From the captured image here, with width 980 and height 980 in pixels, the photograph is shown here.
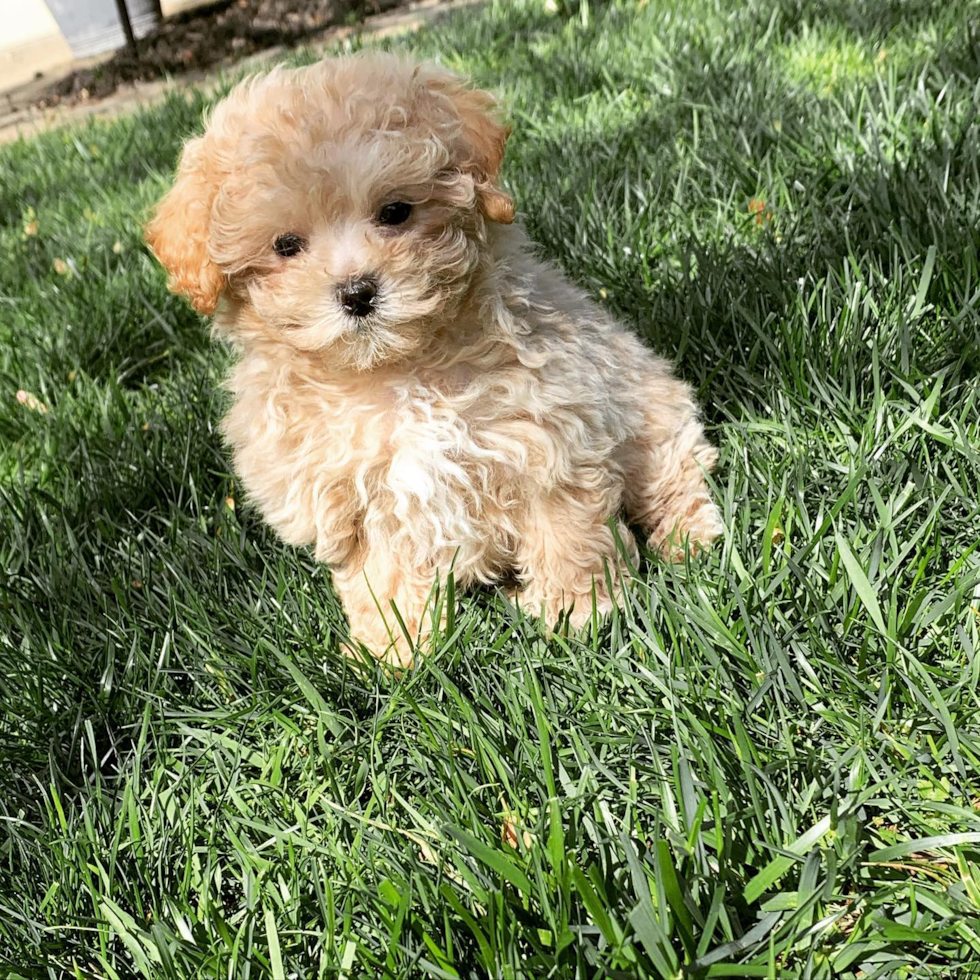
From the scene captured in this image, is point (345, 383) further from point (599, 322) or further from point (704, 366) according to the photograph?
point (704, 366)

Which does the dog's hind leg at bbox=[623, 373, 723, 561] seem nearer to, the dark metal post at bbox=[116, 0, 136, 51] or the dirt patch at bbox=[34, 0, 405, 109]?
the dirt patch at bbox=[34, 0, 405, 109]

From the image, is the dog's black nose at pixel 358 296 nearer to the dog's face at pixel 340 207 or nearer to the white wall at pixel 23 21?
the dog's face at pixel 340 207

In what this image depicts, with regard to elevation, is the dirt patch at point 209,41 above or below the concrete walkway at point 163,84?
above

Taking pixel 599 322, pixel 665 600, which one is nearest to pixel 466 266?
pixel 599 322

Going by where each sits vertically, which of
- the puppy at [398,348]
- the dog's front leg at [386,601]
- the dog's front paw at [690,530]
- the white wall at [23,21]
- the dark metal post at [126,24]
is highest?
the white wall at [23,21]

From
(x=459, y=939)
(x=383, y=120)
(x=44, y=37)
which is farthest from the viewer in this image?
(x=44, y=37)

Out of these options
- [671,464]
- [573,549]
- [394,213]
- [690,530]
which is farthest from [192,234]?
[690,530]

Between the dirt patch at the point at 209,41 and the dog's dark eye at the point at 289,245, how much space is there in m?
8.32

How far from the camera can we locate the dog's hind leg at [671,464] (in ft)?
8.73

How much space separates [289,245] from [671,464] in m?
1.27

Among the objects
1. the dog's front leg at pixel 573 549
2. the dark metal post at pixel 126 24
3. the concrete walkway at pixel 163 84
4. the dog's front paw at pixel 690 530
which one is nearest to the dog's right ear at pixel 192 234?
the dog's front leg at pixel 573 549

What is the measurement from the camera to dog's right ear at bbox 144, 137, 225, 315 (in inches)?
85.7

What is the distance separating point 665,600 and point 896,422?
904 millimetres

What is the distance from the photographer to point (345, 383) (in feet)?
7.44
